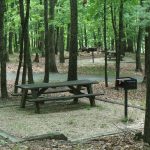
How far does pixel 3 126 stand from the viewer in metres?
10.4

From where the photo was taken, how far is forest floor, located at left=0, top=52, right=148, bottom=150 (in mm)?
8273

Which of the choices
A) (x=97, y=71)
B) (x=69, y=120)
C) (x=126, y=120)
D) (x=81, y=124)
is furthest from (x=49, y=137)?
(x=97, y=71)

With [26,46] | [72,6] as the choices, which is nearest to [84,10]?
[72,6]

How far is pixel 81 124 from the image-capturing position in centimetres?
1069

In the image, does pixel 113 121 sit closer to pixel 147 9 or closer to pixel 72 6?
pixel 147 9

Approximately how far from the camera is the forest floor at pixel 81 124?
27.1ft

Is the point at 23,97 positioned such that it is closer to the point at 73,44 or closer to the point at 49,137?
Result: the point at 73,44

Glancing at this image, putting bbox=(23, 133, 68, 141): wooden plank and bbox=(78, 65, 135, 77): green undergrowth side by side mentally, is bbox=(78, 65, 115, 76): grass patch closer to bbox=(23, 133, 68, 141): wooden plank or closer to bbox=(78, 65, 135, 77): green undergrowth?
bbox=(78, 65, 135, 77): green undergrowth

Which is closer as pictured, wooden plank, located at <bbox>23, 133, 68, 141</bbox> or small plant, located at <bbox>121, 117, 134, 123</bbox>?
wooden plank, located at <bbox>23, 133, 68, 141</bbox>

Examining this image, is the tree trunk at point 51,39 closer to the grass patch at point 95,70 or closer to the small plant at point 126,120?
the grass patch at point 95,70

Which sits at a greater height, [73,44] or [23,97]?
[73,44]

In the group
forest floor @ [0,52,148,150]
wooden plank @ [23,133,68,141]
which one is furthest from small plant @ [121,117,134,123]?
wooden plank @ [23,133,68,141]

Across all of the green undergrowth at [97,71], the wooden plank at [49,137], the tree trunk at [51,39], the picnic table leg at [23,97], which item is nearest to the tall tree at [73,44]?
the picnic table leg at [23,97]

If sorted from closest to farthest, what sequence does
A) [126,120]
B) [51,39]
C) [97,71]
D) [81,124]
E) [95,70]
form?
1. [81,124]
2. [126,120]
3. [51,39]
4. [97,71]
5. [95,70]
